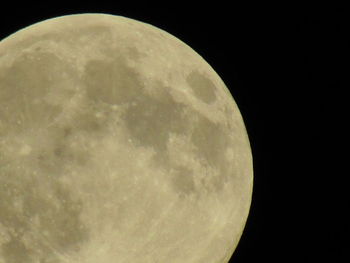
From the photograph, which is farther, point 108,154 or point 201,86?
point 201,86

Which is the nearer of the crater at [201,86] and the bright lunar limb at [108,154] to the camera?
the bright lunar limb at [108,154]

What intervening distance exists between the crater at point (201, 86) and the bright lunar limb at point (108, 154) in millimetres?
12

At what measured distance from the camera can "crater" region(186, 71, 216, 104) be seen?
5.17 m

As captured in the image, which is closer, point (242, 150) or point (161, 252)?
point (161, 252)

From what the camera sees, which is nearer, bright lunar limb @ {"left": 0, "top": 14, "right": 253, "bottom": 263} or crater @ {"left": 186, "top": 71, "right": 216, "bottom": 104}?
bright lunar limb @ {"left": 0, "top": 14, "right": 253, "bottom": 263}

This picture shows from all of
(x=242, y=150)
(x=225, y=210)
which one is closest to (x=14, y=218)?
(x=225, y=210)

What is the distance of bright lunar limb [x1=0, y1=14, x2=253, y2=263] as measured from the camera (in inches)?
178

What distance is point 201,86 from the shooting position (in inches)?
206

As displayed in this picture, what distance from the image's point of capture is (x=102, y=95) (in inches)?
184

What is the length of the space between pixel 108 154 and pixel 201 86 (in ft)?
3.64

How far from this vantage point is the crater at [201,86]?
517 cm

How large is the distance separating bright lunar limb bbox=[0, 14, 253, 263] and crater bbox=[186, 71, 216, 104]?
12 mm

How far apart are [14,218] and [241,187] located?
186 cm

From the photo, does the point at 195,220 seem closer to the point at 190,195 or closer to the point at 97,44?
the point at 190,195
